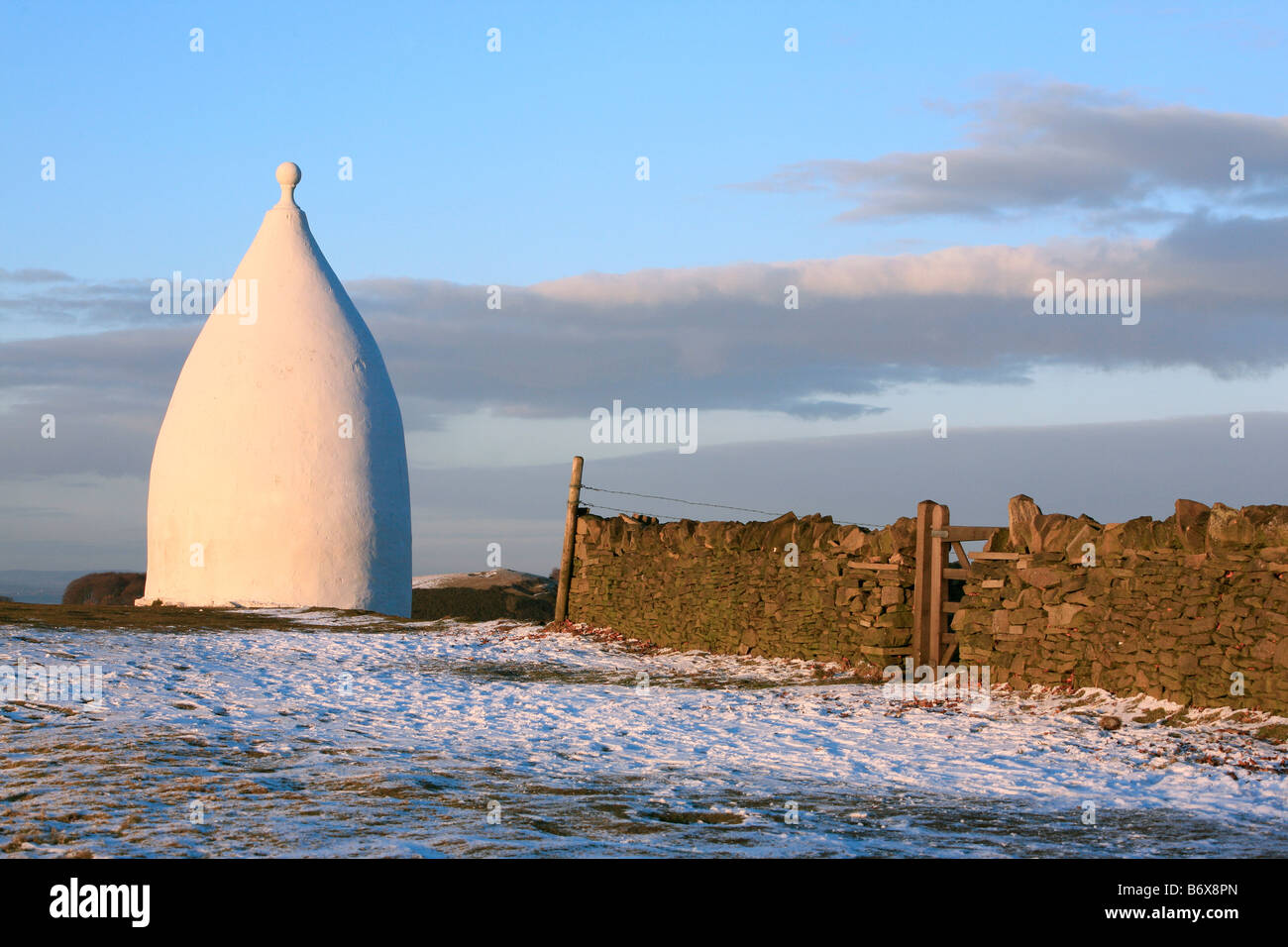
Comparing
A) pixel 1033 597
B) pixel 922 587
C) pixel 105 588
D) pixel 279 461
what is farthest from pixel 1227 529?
pixel 105 588

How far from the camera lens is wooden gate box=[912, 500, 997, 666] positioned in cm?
1284

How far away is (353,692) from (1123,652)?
7106mm

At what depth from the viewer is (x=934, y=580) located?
42.4ft

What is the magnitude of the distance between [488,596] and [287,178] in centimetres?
1613

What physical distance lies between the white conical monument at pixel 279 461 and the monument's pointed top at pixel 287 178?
0.55 metres

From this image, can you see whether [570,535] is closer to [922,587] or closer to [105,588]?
[922,587]

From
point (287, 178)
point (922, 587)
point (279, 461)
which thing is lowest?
point (922, 587)

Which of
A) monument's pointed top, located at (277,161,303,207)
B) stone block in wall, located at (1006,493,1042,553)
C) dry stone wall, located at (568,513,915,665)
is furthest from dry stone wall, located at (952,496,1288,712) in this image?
monument's pointed top, located at (277,161,303,207)

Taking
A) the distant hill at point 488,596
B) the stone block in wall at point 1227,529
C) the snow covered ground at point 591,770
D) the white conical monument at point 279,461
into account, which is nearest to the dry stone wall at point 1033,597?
the stone block in wall at point 1227,529

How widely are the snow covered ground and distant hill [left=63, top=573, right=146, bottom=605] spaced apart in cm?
2622

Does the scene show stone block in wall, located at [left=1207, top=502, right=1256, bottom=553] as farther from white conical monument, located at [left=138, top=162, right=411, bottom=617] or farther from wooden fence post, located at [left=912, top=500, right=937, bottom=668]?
white conical monument, located at [left=138, top=162, right=411, bottom=617]

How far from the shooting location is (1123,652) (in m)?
10.5
